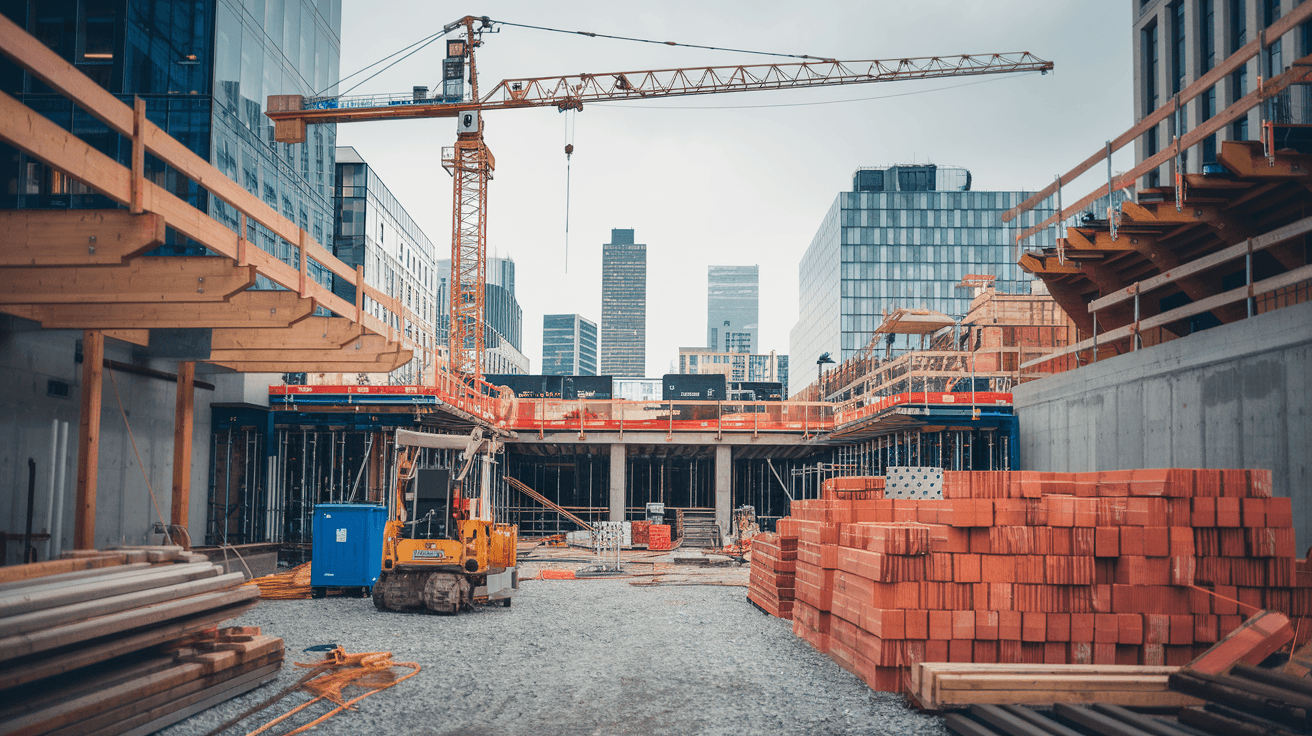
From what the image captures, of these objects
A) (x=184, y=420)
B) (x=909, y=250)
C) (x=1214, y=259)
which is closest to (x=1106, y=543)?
(x=1214, y=259)

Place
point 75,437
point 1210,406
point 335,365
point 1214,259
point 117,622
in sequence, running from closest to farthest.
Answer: point 117,622 < point 1210,406 < point 1214,259 < point 75,437 < point 335,365

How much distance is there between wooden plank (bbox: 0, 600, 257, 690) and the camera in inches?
271

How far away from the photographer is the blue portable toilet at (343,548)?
17.8 metres

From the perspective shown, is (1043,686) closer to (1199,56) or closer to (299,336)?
(299,336)

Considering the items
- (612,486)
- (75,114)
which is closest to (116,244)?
(75,114)

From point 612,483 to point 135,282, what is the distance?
25366 millimetres

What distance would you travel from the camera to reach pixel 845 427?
30.5m

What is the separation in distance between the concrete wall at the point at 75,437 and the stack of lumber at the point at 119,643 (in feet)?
26.8

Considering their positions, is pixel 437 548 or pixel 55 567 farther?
pixel 437 548

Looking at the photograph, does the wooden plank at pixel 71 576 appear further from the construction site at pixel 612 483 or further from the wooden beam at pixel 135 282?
the wooden beam at pixel 135 282

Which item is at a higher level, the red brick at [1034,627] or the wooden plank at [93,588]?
the wooden plank at [93,588]

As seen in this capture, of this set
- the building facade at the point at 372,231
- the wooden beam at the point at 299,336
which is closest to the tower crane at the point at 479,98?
the building facade at the point at 372,231

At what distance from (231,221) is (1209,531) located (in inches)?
1059

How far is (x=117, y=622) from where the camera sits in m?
7.84
